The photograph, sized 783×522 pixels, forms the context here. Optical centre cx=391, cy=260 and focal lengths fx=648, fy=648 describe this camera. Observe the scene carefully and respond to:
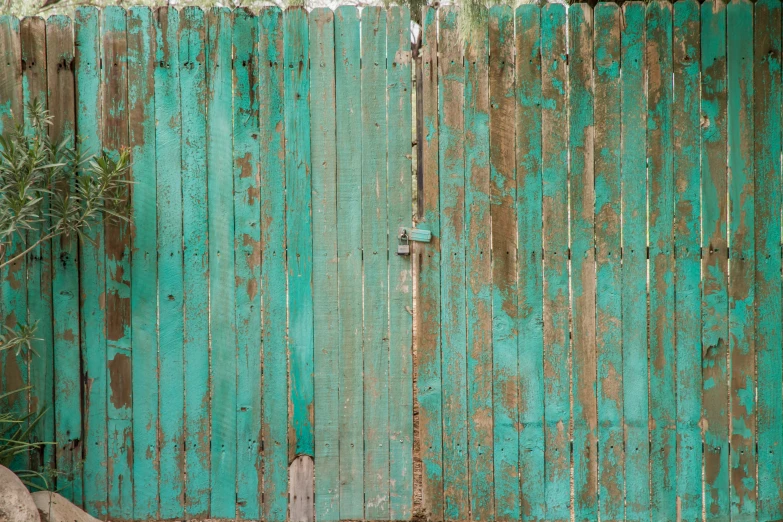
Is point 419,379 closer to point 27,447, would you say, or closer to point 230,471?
point 230,471

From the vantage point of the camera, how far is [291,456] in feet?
9.97

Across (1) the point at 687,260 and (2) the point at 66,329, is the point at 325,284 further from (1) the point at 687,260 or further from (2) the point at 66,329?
(1) the point at 687,260

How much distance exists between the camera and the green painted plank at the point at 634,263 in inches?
118

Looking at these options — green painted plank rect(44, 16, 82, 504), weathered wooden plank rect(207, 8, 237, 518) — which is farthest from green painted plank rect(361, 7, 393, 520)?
green painted plank rect(44, 16, 82, 504)

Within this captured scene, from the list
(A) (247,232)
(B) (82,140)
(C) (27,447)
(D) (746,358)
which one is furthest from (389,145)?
(C) (27,447)

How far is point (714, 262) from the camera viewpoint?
9.88 feet

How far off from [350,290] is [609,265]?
121cm

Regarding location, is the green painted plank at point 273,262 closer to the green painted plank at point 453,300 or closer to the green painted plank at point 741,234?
the green painted plank at point 453,300

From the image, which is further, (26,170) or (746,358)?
(746,358)

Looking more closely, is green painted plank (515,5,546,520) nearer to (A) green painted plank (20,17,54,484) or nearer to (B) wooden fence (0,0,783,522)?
(B) wooden fence (0,0,783,522)

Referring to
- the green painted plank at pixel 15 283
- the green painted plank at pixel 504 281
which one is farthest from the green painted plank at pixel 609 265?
the green painted plank at pixel 15 283

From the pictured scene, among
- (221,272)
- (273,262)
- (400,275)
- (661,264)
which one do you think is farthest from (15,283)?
(661,264)

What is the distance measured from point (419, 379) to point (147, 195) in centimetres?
154

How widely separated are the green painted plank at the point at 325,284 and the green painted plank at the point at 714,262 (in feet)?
5.64
